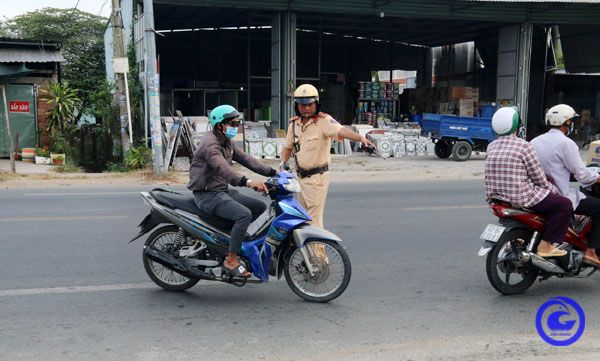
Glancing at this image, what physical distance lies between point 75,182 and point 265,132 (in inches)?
430

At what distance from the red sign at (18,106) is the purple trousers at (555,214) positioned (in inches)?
703

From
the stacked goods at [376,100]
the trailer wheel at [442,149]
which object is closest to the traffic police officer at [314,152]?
the trailer wheel at [442,149]

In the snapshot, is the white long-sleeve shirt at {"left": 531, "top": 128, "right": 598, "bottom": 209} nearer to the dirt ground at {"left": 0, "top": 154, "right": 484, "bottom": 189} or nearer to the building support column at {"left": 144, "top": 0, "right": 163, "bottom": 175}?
the dirt ground at {"left": 0, "top": 154, "right": 484, "bottom": 189}

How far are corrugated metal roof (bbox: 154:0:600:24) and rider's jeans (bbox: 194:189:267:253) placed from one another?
1679 cm

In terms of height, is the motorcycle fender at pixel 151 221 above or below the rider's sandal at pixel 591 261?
above

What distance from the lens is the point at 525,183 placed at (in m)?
5.02

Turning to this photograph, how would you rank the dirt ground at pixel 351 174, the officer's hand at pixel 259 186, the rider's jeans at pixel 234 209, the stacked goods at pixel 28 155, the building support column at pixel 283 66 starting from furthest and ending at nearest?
the building support column at pixel 283 66 < the stacked goods at pixel 28 155 < the dirt ground at pixel 351 174 < the rider's jeans at pixel 234 209 < the officer's hand at pixel 259 186

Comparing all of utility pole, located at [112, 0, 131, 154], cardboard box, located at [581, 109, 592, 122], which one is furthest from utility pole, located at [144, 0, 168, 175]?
cardboard box, located at [581, 109, 592, 122]

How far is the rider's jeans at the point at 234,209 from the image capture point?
4.91 meters

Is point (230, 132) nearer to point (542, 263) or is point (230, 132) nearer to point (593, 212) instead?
point (542, 263)

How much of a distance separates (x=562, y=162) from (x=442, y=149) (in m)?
15.3

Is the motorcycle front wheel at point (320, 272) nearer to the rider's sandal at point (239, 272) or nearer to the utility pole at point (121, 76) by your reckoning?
the rider's sandal at point (239, 272)

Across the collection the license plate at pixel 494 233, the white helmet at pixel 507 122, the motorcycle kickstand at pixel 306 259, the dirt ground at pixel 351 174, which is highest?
the white helmet at pixel 507 122

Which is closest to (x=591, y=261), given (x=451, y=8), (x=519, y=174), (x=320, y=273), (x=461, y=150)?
(x=519, y=174)
